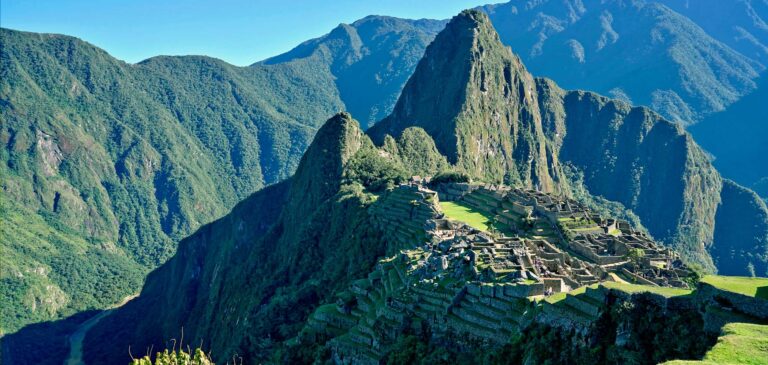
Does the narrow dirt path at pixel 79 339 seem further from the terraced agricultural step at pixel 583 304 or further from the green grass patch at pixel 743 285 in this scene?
the green grass patch at pixel 743 285

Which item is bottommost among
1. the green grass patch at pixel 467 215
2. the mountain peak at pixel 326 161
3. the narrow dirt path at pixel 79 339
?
the narrow dirt path at pixel 79 339

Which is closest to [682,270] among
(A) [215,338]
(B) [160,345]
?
(A) [215,338]

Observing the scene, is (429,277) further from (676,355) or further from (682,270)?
(682,270)

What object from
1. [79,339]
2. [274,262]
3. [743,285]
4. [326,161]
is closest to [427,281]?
[743,285]

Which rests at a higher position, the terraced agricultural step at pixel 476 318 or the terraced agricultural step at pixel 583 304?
the terraced agricultural step at pixel 583 304

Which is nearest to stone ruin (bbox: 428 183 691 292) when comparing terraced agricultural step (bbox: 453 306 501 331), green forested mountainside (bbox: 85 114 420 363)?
terraced agricultural step (bbox: 453 306 501 331)

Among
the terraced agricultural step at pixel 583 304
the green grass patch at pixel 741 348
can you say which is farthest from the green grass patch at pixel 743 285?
the terraced agricultural step at pixel 583 304

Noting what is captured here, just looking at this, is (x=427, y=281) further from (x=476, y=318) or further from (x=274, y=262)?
(x=274, y=262)
